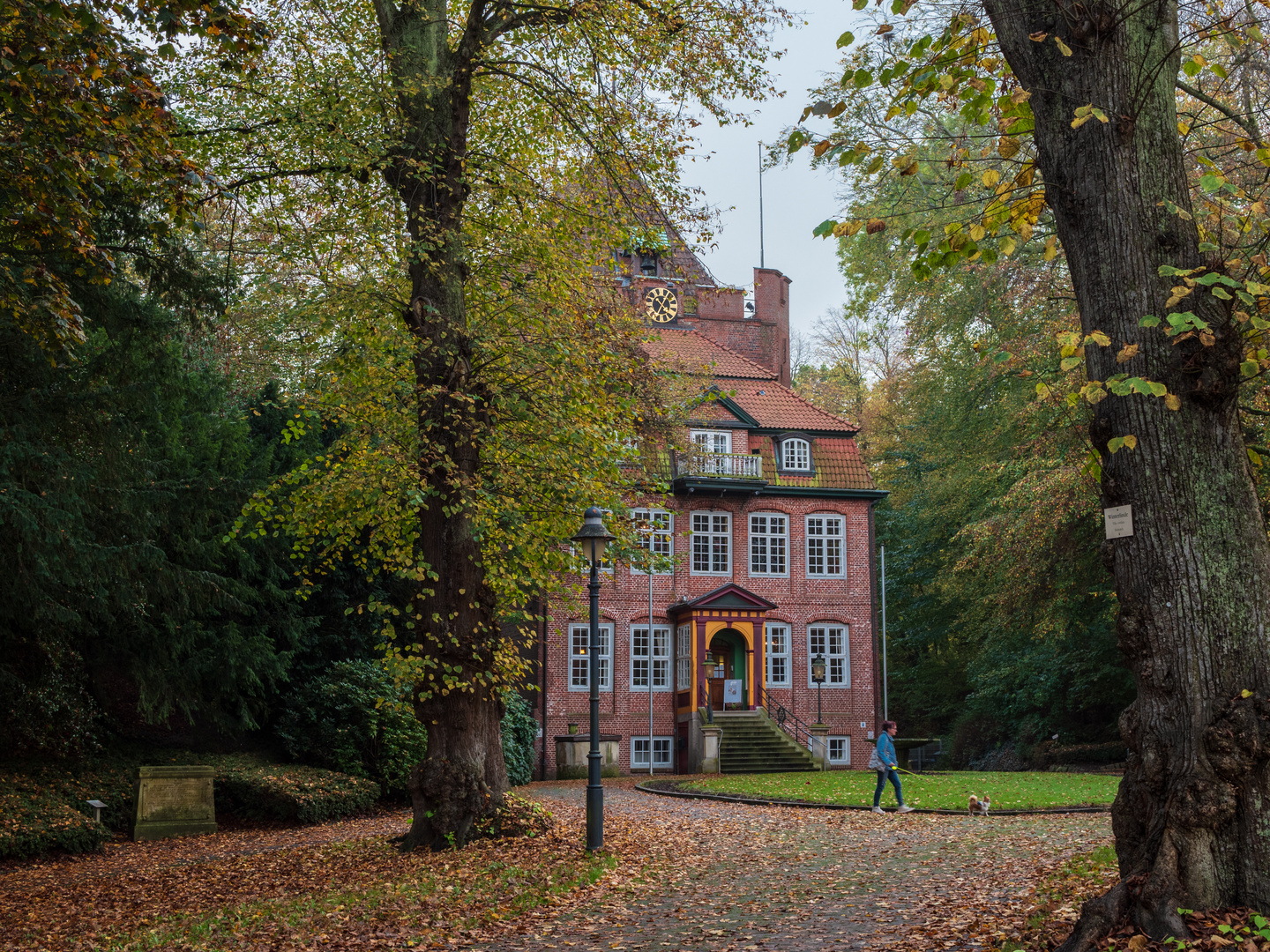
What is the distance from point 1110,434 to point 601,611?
25073mm

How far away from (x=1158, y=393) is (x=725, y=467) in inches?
1050

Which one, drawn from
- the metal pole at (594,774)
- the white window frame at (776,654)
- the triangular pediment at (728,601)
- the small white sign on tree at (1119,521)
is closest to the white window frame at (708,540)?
the triangular pediment at (728,601)

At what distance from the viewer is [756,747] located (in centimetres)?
2858

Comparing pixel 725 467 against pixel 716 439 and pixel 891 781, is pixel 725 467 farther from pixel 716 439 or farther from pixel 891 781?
pixel 891 781

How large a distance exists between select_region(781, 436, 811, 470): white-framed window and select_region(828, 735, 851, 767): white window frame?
315 inches

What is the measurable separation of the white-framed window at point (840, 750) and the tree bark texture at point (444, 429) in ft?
66.0

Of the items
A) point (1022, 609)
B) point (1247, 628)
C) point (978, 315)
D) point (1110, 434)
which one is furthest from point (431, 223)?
point (1022, 609)

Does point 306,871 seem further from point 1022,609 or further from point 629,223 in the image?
point 1022,609

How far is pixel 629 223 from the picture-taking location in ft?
43.0

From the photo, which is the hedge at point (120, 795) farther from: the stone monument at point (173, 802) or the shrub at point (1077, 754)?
the shrub at point (1077, 754)

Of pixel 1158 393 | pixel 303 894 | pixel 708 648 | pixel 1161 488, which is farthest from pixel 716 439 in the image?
pixel 1158 393

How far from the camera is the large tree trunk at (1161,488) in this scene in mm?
5051

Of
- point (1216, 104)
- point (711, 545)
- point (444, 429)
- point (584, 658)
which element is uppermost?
point (711, 545)

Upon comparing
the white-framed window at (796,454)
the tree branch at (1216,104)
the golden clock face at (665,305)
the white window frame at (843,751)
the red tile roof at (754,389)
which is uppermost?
the golden clock face at (665,305)
